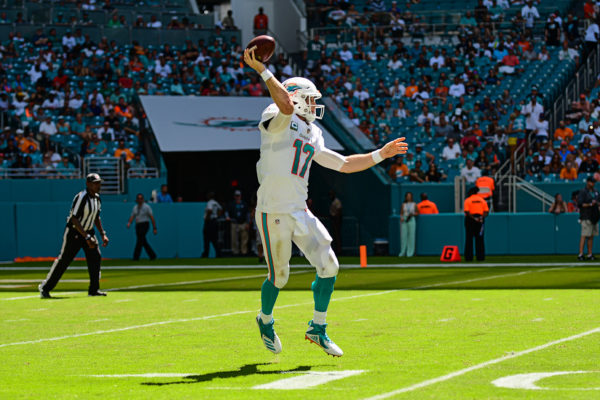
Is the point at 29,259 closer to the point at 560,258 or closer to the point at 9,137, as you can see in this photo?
the point at 9,137

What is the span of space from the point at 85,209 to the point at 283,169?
8.16 meters

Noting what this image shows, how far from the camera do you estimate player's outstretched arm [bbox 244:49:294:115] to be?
8711 mm

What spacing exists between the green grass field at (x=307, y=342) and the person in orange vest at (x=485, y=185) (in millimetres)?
9891

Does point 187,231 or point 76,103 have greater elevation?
point 76,103

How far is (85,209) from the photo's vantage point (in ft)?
55.2

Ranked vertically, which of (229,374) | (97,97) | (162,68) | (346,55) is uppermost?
(346,55)

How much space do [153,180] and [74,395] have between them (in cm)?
Answer: 2654

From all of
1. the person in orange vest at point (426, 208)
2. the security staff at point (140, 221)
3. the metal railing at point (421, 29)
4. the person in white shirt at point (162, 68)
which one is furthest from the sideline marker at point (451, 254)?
the metal railing at point (421, 29)

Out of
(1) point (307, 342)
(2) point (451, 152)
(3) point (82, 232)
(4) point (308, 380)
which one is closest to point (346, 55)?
(2) point (451, 152)

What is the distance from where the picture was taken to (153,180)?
111ft

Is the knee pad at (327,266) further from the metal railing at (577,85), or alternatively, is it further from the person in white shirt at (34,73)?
the person in white shirt at (34,73)

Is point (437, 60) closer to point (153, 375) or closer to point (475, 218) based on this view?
point (475, 218)

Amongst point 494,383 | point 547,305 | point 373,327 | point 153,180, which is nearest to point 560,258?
point 153,180

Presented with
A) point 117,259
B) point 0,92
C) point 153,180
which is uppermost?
point 0,92
